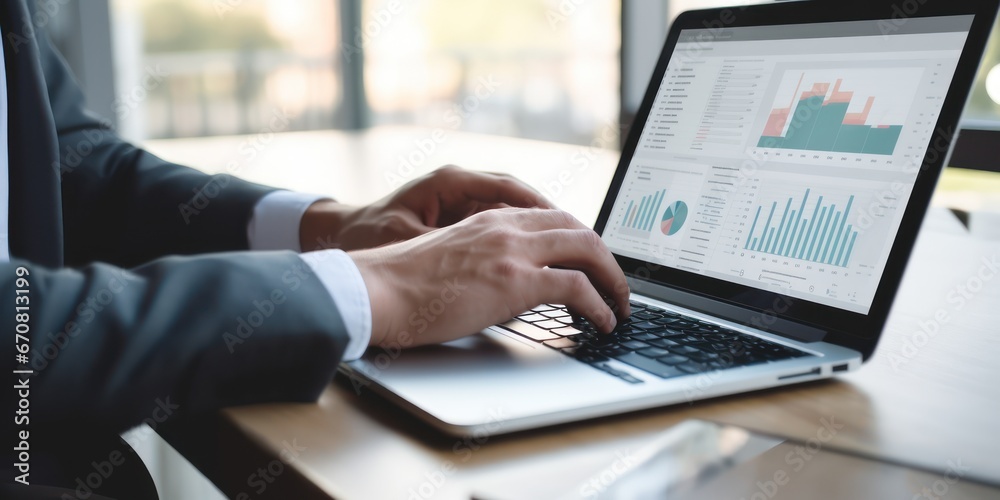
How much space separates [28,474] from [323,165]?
2341 millimetres

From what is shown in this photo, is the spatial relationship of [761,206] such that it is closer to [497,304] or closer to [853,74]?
[853,74]

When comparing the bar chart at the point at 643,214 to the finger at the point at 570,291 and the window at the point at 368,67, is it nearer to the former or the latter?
the finger at the point at 570,291

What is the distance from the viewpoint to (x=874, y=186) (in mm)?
706

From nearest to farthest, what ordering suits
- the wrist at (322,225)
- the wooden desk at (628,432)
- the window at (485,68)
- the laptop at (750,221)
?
1. the wooden desk at (628,432)
2. the laptop at (750,221)
3. the wrist at (322,225)
4. the window at (485,68)

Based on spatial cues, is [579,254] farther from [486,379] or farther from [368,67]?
[368,67]

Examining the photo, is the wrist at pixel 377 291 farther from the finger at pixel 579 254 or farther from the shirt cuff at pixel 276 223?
the shirt cuff at pixel 276 223

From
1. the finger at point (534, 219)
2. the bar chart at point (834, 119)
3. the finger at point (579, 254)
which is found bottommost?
the finger at point (579, 254)

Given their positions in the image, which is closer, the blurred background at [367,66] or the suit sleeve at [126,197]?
the suit sleeve at [126,197]

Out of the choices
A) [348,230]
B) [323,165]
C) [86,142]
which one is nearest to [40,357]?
[348,230]

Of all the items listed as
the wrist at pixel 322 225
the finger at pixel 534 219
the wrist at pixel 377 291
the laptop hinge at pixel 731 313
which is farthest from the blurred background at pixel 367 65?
the wrist at pixel 377 291

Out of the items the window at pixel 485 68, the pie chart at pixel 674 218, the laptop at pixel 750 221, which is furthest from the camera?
the window at pixel 485 68

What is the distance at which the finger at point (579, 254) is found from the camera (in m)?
0.68

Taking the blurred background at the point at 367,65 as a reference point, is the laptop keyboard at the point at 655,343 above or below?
below

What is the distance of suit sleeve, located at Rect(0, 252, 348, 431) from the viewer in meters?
0.51
